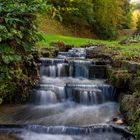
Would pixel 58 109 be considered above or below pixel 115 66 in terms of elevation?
below

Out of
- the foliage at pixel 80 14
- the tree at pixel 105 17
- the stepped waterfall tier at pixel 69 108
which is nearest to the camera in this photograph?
the stepped waterfall tier at pixel 69 108

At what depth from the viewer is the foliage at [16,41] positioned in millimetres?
9367

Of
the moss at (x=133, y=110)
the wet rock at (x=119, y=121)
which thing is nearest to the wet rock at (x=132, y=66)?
the moss at (x=133, y=110)

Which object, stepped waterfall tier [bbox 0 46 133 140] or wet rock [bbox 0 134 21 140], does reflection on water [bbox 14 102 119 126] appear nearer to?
stepped waterfall tier [bbox 0 46 133 140]

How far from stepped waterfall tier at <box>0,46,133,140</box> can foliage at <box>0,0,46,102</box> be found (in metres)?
0.67

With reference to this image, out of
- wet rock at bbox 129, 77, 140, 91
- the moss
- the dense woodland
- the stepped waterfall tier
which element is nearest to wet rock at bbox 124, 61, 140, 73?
wet rock at bbox 129, 77, 140, 91

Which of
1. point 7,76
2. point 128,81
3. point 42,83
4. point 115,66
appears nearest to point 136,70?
point 128,81

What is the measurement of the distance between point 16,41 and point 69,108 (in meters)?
2.71

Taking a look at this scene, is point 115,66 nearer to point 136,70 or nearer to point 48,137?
point 136,70

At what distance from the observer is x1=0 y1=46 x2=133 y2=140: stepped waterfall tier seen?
919cm

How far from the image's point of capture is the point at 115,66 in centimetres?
1451

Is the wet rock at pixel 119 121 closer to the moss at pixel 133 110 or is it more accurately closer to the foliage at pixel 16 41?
the moss at pixel 133 110

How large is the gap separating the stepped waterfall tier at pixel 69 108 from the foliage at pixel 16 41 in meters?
0.67

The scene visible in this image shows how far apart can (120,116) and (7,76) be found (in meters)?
3.47
